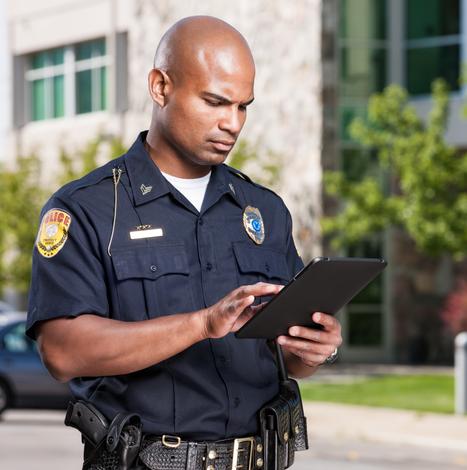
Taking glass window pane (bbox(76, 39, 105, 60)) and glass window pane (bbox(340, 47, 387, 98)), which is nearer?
glass window pane (bbox(340, 47, 387, 98))

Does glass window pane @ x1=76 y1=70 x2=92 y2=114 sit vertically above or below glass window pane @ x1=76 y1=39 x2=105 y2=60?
below

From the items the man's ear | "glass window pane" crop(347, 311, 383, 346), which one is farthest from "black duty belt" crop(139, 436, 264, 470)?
"glass window pane" crop(347, 311, 383, 346)

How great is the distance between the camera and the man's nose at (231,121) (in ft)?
11.5

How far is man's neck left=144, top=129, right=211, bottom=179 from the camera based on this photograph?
3.68 meters

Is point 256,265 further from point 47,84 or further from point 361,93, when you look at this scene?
point 47,84

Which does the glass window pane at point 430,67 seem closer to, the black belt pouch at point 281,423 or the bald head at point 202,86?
the black belt pouch at point 281,423

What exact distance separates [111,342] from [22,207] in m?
27.0

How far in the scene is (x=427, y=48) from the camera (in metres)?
30.4

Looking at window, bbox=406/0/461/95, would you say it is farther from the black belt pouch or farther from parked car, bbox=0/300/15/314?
the black belt pouch

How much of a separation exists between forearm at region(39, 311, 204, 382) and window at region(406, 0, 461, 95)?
27.0 m

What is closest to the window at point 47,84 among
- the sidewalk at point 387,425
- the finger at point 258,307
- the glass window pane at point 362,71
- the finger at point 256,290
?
the glass window pane at point 362,71

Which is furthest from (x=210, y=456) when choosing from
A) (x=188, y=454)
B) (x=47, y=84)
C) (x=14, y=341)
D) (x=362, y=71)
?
(x=47, y=84)

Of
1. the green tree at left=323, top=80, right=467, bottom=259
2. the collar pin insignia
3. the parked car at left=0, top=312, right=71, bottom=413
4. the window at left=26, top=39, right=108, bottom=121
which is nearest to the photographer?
the collar pin insignia

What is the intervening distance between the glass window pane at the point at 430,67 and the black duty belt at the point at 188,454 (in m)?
26.8
